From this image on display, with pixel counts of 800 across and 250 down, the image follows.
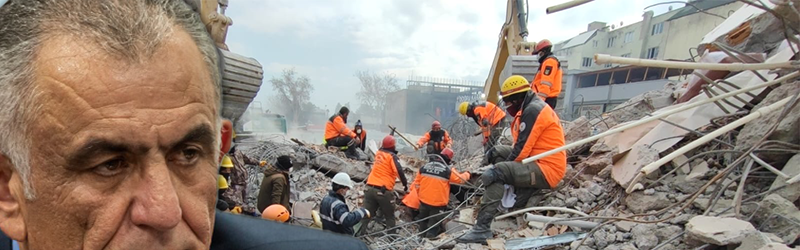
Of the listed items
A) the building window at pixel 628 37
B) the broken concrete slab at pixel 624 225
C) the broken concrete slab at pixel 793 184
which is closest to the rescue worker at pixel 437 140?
the broken concrete slab at pixel 624 225

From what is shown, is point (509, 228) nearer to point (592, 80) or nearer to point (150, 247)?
point (150, 247)

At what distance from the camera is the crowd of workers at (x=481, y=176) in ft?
13.6

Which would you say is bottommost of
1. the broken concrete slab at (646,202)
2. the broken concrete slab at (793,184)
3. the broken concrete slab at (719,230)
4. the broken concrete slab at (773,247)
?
the broken concrete slab at (646,202)

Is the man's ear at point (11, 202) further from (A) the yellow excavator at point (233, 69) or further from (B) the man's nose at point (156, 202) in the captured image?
(A) the yellow excavator at point (233, 69)

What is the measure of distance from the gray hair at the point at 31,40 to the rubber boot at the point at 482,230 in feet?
12.5

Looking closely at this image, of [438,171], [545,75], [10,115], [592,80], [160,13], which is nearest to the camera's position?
[10,115]

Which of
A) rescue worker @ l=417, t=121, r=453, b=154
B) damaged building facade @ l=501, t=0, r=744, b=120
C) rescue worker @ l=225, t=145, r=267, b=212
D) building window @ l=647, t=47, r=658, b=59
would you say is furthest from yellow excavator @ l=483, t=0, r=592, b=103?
building window @ l=647, t=47, r=658, b=59

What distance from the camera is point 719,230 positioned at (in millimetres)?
2273

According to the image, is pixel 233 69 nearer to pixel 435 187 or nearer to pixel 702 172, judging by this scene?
pixel 435 187

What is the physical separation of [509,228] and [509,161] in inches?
32.1

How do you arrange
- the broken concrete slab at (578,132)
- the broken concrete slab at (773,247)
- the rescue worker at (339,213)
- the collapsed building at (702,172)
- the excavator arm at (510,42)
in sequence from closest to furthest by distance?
the broken concrete slab at (773,247)
the collapsed building at (702,172)
the rescue worker at (339,213)
the broken concrete slab at (578,132)
the excavator arm at (510,42)

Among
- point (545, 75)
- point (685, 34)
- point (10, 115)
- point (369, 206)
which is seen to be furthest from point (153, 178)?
point (685, 34)

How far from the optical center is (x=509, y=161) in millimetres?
4312

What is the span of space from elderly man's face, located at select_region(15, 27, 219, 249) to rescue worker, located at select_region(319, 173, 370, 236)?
4.19 meters
